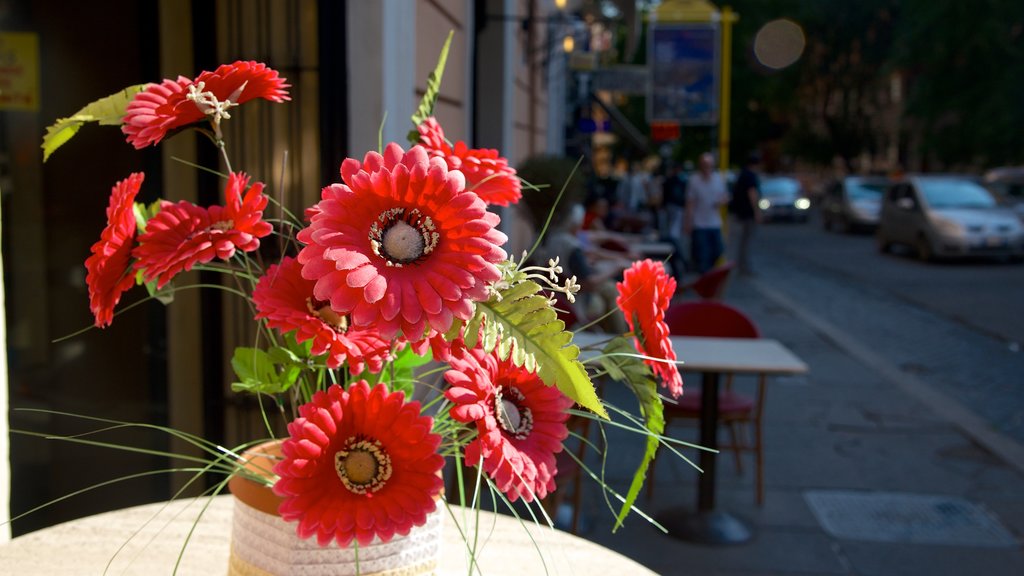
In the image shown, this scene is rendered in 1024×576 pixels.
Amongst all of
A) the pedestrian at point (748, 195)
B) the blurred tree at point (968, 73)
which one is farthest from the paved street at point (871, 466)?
the blurred tree at point (968, 73)

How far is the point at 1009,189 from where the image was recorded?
19016 millimetres

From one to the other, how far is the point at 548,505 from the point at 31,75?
2.42m

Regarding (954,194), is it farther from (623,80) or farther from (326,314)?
(326,314)

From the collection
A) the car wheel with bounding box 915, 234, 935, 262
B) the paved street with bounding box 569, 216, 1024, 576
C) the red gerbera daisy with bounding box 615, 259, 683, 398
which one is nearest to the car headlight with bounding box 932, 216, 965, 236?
the car wheel with bounding box 915, 234, 935, 262

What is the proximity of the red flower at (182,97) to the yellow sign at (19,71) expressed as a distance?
2624mm

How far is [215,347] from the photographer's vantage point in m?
3.41

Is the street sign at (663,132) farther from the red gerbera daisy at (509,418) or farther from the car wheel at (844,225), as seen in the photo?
the red gerbera daisy at (509,418)

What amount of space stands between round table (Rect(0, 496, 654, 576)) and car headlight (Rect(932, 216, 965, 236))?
1584 cm

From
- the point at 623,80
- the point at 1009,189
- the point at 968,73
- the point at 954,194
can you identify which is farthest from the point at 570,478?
the point at 968,73

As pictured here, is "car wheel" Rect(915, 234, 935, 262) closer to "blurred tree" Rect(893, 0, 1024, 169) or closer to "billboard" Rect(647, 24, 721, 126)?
"billboard" Rect(647, 24, 721, 126)

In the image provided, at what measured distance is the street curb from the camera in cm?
568

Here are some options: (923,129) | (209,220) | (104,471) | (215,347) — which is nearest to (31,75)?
(215,347)

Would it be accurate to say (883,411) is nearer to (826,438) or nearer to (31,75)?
(826,438)

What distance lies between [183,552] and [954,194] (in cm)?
1799
